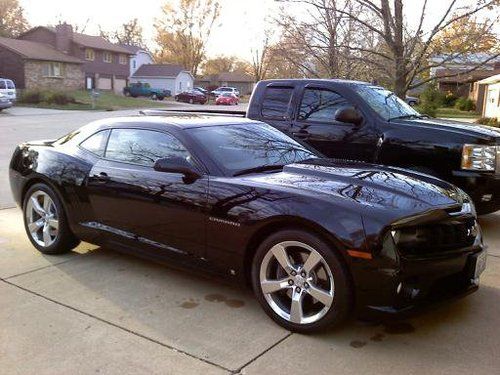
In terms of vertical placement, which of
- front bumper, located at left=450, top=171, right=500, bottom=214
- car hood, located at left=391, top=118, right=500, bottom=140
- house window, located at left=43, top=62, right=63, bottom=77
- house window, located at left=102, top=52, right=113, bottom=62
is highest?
house window, located at left=102, top=52, right=113, bottom=62

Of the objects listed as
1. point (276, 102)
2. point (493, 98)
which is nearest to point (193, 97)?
point (493, 98)

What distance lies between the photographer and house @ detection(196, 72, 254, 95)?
9306cm

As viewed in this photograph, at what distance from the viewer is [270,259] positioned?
12.3ft

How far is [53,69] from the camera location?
4984 centimetres

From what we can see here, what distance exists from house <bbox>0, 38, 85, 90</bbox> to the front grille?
4827cm

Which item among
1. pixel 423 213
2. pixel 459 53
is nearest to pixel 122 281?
pixel 423 213

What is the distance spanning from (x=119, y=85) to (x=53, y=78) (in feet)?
46.8

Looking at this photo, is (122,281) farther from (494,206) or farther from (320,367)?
(494,206)

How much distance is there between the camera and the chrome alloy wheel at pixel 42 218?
17.5 ft

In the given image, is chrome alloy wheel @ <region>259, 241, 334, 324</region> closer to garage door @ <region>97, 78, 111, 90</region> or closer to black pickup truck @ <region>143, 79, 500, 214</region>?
black pickup truck @ <region>143, 79, 500, 214</region>

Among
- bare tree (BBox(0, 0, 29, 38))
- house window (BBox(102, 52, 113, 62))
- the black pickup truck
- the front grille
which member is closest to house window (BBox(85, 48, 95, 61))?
house window (BBox(102, 52, 113, 62))

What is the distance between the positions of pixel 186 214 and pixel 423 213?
1743 millimetres

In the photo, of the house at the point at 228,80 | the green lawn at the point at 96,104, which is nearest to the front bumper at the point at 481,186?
the green lawn at the point at 96,104

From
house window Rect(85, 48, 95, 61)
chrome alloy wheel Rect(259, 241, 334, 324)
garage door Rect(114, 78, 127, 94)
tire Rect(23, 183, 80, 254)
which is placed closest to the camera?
chrome alloy wheel Rect(259, 241, 334, 324)
